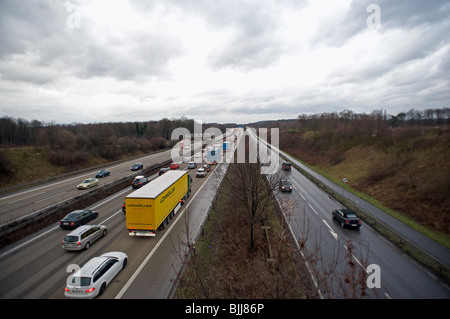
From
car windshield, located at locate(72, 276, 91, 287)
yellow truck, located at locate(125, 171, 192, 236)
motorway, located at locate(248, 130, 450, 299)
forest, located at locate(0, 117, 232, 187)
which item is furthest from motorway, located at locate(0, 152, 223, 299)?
forest, located at locate(0, 117, 232, 187)

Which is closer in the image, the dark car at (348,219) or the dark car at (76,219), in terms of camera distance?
the dark car at (76,219)

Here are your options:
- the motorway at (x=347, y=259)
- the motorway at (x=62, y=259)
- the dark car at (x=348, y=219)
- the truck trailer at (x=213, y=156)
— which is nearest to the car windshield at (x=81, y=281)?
the motorway at (x=62, y=259)

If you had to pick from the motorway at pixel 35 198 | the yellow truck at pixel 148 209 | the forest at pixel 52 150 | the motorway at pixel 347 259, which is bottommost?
the motorway at pixel 347 259

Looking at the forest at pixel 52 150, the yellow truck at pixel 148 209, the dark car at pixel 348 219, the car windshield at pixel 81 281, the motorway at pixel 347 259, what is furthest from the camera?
the forest at pixel 52 150

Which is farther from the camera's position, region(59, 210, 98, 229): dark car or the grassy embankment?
region(59, 210, 98, 229): dark car

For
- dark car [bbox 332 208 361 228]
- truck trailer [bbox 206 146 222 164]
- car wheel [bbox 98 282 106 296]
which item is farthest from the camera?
truck trailer [bbox 206 146 222 164]

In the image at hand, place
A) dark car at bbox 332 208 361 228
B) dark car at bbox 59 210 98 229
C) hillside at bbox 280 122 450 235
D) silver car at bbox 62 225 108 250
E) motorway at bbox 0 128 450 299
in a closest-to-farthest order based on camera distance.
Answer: motorway at bbox 0 128 450 299 < silver car at bbox 62 225 108 250 < dark car at bbox 59 210 98 229 < dark car at bbox 332 208 361 228 < hillside at bbox 280 122 450 235

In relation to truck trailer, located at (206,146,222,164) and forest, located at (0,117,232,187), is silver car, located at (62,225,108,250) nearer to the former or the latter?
forest, located at (0,117,232,187)

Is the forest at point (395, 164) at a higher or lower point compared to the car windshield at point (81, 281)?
A: higher

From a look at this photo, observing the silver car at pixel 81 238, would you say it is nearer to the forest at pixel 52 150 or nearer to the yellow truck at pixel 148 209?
the yellow truck at pixel 148 209
